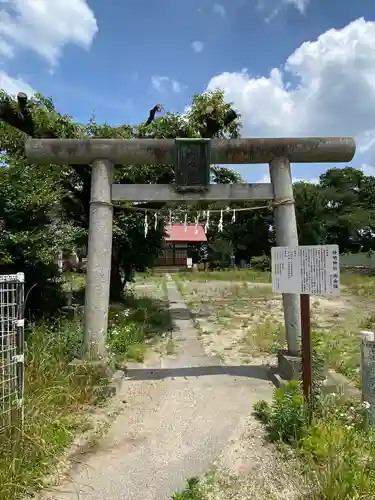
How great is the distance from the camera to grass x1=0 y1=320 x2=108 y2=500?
10.3 feet

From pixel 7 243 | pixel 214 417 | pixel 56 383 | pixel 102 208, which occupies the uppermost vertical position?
pixel 102 208

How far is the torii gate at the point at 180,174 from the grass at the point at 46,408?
67cm

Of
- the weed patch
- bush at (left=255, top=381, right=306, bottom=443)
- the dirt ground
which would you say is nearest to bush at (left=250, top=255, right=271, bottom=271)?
the dirt ground

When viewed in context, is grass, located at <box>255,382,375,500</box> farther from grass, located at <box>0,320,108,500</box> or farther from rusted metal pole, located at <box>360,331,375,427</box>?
grass, located at <box>0,320,108,500</box>

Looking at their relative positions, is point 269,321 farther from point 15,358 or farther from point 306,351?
point 15,358

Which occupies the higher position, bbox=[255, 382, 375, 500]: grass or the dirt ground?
bbox=[255, 382, 375, 500]: grass

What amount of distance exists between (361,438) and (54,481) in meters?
2.64

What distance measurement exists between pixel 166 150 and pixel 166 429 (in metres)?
3.83

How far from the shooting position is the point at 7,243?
22.7ft

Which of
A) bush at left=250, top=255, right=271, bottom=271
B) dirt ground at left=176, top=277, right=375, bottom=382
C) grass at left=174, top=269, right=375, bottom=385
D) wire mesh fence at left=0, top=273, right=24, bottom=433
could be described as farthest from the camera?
bush at left=250, top=255, right=271, bottom=271

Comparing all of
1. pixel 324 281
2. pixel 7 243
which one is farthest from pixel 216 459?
pixel 7 243

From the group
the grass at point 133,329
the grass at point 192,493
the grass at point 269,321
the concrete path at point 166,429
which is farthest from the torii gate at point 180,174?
the grass at point 192,493

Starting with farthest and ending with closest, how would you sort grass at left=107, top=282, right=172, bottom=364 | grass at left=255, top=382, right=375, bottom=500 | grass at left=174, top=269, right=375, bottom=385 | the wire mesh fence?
grass at left=174, top=269, right=375, bottom=385 → grass at left=107, top=282, right=172, bottom=364 → the wire mesh fence → grass at left=255, top=382, right=375, bottom=500

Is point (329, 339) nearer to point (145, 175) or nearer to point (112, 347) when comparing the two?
point (112, 347)
